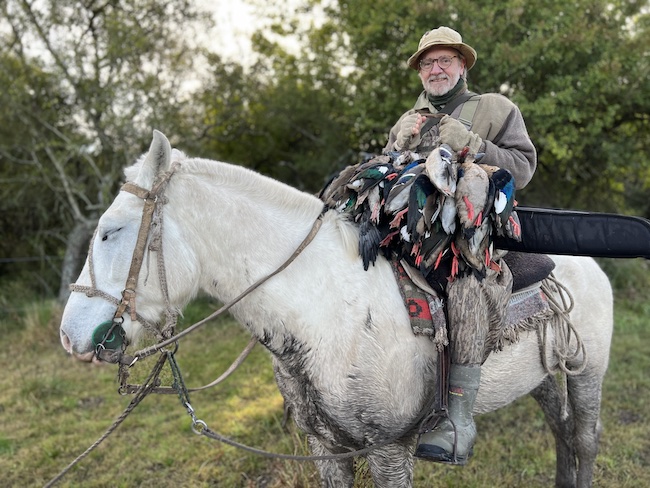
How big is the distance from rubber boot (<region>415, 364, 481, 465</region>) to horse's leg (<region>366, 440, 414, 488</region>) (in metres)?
0.12

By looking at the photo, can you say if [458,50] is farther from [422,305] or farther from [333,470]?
[333,470]

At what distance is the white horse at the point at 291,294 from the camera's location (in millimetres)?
1898

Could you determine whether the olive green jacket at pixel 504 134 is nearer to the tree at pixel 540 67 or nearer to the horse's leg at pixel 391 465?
the horse's leg at pixel 391 465

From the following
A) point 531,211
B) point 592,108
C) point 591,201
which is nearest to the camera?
point 531,211

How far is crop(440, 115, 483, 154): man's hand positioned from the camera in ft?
7.21

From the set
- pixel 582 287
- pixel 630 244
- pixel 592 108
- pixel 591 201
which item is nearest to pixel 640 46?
pixel 592 108

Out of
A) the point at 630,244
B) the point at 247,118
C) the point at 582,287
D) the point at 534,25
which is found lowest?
the point at 582,287

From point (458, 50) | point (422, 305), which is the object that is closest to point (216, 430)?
point (422, 305)

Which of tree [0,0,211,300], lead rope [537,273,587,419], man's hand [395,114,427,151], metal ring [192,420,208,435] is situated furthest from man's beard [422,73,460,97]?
tree [0,0,211,300]

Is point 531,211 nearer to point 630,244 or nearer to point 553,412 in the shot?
point 630,244

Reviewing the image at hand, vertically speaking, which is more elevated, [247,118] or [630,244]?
[247,118]

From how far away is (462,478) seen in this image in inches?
142

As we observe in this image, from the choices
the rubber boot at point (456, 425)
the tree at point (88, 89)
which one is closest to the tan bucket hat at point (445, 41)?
the rubber boot at point (456, 425)

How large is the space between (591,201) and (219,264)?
9.08 metres
